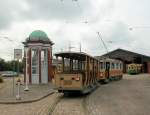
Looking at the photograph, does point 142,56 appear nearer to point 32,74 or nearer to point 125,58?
point 125,58

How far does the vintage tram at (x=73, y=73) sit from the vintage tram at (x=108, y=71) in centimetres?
1048

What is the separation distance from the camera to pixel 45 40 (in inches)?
1499

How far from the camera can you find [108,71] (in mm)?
42656

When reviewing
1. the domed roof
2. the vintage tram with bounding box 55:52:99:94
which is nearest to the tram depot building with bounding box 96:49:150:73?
the domed roof

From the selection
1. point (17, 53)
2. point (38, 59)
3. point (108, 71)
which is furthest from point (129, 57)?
point (17, 53)

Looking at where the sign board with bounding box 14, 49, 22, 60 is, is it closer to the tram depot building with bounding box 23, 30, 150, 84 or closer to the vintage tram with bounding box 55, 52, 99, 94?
A: the vintage tram with bounding box 55, 52, 99, 94

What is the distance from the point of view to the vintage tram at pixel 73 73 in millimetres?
24066

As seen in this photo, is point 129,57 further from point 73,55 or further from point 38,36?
point 73,55

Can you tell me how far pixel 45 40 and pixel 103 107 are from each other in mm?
20481

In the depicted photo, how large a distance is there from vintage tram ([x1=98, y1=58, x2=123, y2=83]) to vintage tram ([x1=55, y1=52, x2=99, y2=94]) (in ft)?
34.4

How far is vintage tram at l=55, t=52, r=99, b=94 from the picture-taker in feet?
79.0

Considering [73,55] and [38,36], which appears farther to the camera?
[38,36]

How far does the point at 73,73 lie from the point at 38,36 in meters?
14.9

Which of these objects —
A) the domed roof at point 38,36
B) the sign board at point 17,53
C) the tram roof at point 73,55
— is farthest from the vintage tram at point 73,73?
the domed roof at point 38,36
